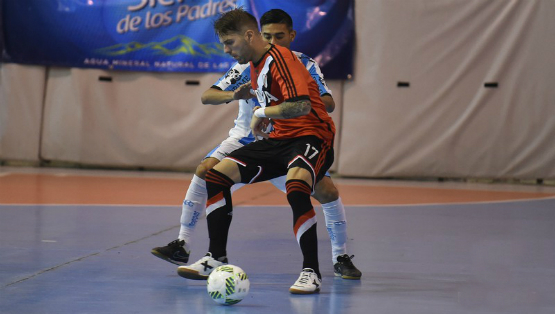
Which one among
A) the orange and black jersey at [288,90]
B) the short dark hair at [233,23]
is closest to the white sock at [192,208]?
the orange and black jersey at [288,90]

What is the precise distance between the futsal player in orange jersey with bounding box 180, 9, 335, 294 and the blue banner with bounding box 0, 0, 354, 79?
8.76 metres

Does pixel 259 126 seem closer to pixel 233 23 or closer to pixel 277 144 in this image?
pixel 277 144

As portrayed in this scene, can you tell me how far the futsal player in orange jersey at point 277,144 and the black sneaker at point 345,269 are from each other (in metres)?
0.49

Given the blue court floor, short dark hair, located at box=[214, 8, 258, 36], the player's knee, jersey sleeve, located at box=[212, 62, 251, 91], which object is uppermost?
short dark hair, located at box=[214, 8, 258, 36]

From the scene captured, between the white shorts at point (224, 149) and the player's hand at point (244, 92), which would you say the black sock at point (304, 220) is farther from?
the white shorts at point (224, 149)

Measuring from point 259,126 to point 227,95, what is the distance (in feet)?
2.03

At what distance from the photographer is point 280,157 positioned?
223 inches

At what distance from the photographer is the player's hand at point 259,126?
567cm

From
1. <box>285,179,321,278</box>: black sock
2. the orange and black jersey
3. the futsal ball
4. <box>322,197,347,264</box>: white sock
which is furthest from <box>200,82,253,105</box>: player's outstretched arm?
the futsal ball

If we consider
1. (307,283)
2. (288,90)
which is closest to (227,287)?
(307,283)

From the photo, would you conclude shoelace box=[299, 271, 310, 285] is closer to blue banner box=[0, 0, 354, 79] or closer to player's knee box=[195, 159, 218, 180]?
player's knee box=[195, 159, 218, 180]

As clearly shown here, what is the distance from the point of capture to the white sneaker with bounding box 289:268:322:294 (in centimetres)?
523

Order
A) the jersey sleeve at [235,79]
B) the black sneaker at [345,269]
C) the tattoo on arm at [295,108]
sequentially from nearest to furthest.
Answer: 1. the tattoo on arm at [295,108]
2. the black sneaker at [345,269]
3. the jersey sleeve at [235,79]

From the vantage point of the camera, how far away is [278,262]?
255 inches
